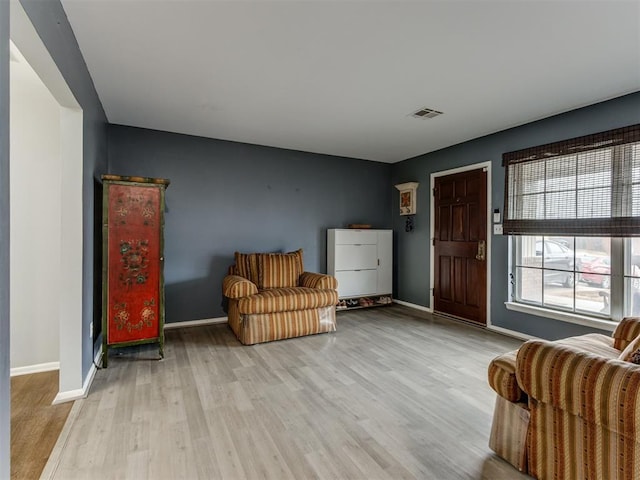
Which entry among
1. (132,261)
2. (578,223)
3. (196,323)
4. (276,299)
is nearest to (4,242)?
(132,261)

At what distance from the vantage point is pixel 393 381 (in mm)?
2539

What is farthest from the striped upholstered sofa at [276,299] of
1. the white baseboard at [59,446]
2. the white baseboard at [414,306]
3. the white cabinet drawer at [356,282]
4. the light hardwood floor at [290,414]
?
the white baseboard at [414,306]

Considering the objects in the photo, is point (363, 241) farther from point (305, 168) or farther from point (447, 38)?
point (447, 38)

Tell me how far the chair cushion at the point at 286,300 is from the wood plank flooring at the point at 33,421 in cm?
156

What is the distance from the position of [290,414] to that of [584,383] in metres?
1.55

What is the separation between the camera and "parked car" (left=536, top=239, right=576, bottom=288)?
10.9 ft

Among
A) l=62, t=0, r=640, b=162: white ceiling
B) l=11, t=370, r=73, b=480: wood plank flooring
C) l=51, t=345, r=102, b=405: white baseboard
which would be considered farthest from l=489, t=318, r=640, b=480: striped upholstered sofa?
l=51, t=345, r=102, b=405: white baseboard

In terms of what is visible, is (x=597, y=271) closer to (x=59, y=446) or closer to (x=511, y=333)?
(x=511, y=333)

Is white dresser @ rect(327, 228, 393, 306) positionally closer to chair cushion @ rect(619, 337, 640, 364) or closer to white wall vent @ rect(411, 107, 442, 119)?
white wall vent @ rect(411, 107, 442, 119)

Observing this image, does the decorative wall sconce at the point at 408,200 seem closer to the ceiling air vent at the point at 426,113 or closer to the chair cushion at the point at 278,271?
the ceiling air vent at the point at 426,113

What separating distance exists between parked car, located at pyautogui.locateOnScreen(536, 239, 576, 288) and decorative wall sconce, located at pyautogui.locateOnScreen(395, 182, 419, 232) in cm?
190

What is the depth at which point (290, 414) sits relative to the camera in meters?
2.07

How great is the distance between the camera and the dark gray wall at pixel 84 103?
156 cm

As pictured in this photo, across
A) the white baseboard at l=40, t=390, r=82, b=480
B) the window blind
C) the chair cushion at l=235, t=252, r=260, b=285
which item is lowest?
the white baseboard at l=40, t=390, r=82, b=480
